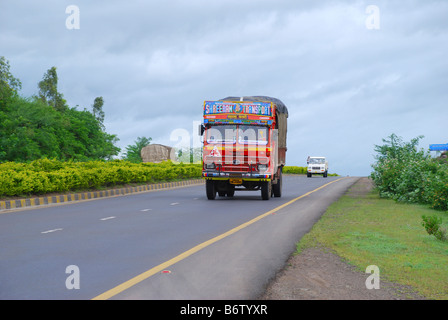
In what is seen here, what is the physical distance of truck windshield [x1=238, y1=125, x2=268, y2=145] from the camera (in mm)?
20609

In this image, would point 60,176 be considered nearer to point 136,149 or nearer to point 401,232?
point 401,232

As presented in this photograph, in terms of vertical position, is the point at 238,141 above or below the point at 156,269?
above

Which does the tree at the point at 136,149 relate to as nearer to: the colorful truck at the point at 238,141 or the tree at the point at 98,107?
the tree at the point at 98,107

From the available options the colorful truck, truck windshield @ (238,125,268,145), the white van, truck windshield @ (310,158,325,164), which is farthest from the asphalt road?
truck windshield @ (310,158,325,164)

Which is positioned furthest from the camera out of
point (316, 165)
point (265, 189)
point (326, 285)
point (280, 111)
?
point (316, 165)

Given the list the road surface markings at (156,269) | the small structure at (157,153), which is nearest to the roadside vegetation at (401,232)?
the road surface markings at (156,269)

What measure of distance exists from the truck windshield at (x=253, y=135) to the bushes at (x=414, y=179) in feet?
17.7

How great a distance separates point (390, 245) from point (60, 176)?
15520 millimetres

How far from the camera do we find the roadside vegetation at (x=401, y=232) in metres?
7.38

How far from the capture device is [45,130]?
5191 cm

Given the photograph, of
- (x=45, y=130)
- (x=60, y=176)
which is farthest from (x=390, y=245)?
(x=45, y=130)

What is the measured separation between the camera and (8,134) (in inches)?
1876

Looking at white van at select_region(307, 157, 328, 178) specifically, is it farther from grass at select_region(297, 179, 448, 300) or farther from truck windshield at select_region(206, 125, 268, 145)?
grass at select_region(297, 179, 448, 300)

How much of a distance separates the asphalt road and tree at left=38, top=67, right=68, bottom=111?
62.2m
